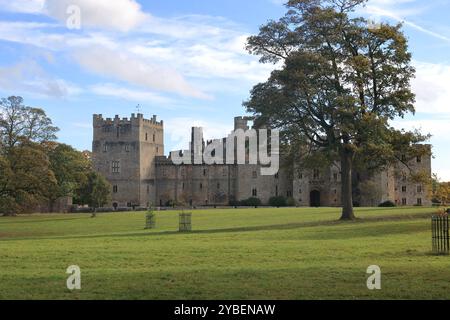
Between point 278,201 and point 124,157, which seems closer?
point 278,201

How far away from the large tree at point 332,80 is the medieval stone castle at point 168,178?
51.2 metres

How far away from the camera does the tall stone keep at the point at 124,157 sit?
305 feet

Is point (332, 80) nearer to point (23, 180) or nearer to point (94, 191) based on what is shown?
point (23, 180)

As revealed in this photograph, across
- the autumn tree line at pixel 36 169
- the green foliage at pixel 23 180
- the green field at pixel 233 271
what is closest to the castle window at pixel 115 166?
the autumn tree line at pixel 36 169

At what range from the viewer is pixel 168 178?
3812 inches

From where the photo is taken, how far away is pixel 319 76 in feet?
114

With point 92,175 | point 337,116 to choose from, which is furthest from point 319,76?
point 92,175

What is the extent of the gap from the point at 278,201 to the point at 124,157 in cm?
2732

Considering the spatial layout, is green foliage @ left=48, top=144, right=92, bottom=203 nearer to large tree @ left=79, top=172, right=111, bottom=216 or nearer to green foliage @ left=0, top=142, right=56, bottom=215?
large tree @ left=79, top=172, right=111, bottom=216

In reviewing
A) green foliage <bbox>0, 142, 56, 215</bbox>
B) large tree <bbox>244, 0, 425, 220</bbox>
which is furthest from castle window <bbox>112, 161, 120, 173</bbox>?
large tree <bbox>244, 0, 425, 220</bbox>

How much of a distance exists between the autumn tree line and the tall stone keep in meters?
16.5

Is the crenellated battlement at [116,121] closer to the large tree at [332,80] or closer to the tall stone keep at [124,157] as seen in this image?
the tall stone keep at [124,157]

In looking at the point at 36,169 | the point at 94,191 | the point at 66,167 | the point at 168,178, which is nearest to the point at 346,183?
the point at 36,169
